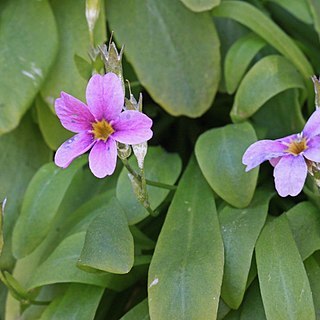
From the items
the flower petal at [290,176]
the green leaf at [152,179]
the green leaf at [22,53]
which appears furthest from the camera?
the green leaf at [22,53]

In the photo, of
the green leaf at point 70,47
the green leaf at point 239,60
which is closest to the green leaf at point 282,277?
the green leaf at point 239,60

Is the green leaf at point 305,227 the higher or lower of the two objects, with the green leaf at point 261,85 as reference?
lower

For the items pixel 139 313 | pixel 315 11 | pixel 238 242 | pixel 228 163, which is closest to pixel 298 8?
pixel 315 11

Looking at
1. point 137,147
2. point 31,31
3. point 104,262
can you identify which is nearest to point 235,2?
point 31,31

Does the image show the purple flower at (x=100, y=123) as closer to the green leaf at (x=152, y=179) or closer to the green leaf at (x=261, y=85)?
the green leaf at (x=152, y=179)

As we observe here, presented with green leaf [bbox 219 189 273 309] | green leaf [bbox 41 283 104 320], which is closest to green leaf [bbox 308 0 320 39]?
green leaf [bbox 219 189 273 309]

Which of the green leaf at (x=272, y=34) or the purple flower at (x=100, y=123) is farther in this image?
the green leaf at (x=272, y=34)
